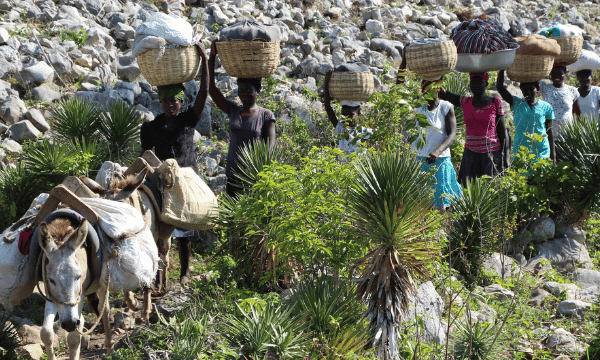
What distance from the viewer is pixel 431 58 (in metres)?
6.62

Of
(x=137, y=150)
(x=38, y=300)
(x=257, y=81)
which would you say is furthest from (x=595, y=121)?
(x=38, y=300)

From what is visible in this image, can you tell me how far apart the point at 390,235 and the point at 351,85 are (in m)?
2.91

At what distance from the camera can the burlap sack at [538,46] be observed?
7.98 meters

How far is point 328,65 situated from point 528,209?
6.37 m

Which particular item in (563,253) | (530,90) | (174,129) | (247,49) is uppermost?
(247,49)

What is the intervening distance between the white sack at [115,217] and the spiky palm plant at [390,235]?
1.82 metres

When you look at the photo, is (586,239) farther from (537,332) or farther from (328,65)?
(328,65)

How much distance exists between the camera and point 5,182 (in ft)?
22.9

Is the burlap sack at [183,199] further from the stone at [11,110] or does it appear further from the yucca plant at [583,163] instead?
the yucca plant at [583,163]

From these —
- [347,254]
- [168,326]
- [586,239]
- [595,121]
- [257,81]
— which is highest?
[257,81]

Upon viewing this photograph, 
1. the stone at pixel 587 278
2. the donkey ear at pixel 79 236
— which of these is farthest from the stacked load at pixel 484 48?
the donkey ear at pixel 79 236

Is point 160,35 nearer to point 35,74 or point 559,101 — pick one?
point 35,74

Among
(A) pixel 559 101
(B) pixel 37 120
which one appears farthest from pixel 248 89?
(A) pixel 559 101

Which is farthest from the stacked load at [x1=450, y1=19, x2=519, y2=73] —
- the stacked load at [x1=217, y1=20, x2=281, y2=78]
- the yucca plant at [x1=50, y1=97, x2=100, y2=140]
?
the yucca plant at [x1=50, y1=97, x2=100, y2=140]
